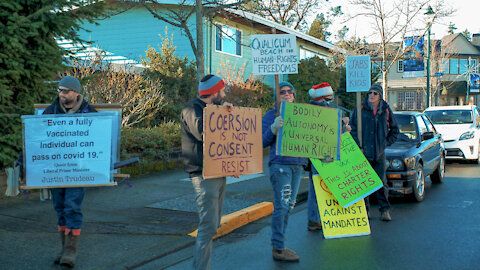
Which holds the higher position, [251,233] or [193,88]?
[193,88]

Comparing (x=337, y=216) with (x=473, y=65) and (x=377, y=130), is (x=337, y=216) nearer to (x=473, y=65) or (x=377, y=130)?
(x=377, y=130)

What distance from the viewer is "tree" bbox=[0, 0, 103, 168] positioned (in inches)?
262

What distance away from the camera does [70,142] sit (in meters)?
4.67

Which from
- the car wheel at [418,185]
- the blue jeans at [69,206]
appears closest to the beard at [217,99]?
the blue jeans at [69,206]

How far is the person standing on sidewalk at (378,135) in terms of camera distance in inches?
263

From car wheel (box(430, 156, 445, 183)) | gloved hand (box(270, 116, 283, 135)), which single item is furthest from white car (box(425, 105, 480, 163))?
gloved hand (box(270, 116, 283, 135))

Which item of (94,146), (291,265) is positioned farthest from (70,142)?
(291,265)

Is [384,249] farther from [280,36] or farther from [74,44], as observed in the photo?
[74,44]

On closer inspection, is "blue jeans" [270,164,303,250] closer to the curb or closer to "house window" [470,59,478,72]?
the curb

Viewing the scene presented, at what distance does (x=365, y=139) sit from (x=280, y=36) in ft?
7.11

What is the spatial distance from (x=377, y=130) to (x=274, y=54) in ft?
6.88

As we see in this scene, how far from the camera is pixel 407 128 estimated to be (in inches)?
354

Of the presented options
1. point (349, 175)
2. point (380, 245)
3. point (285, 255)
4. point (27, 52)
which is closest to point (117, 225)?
point (285, 255)

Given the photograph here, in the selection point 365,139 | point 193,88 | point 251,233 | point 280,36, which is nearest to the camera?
point 280,36
